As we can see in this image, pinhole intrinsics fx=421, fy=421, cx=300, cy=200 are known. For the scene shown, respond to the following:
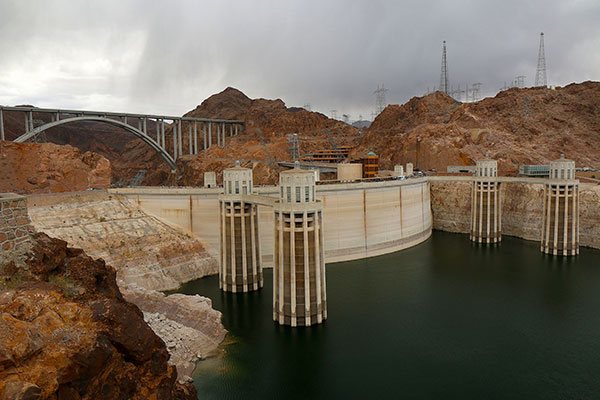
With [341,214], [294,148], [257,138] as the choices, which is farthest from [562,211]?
[257,138]

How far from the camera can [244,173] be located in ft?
123

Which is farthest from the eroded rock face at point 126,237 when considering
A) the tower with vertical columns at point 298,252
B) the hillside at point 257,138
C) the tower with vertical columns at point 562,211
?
the tower with vertical columns at point 562,211

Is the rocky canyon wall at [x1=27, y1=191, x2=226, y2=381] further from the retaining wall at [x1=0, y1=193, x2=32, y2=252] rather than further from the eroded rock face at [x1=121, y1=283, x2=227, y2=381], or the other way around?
the retaining wall at [x1=0, y1=193, x2=32, y2=252]

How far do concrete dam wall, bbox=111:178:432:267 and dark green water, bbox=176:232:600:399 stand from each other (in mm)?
4402

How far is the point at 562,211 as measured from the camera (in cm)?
5003

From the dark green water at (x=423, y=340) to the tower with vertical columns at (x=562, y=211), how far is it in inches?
230

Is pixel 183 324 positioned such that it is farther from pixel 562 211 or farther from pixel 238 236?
pixel 562 211

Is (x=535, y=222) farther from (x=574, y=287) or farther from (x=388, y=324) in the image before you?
(x=388, y=324)

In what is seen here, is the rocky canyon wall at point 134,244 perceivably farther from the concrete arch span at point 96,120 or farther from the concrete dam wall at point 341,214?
the concrete arch span at point 96,120

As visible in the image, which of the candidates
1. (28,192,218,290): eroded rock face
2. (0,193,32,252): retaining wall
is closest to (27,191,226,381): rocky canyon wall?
(28,192,218,290): eroded rock face

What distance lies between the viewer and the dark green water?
2314 centimetres

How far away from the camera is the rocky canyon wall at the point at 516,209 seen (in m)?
53.3

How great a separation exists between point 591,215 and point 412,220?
2193 cm

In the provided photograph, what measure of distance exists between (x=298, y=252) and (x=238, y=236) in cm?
963
